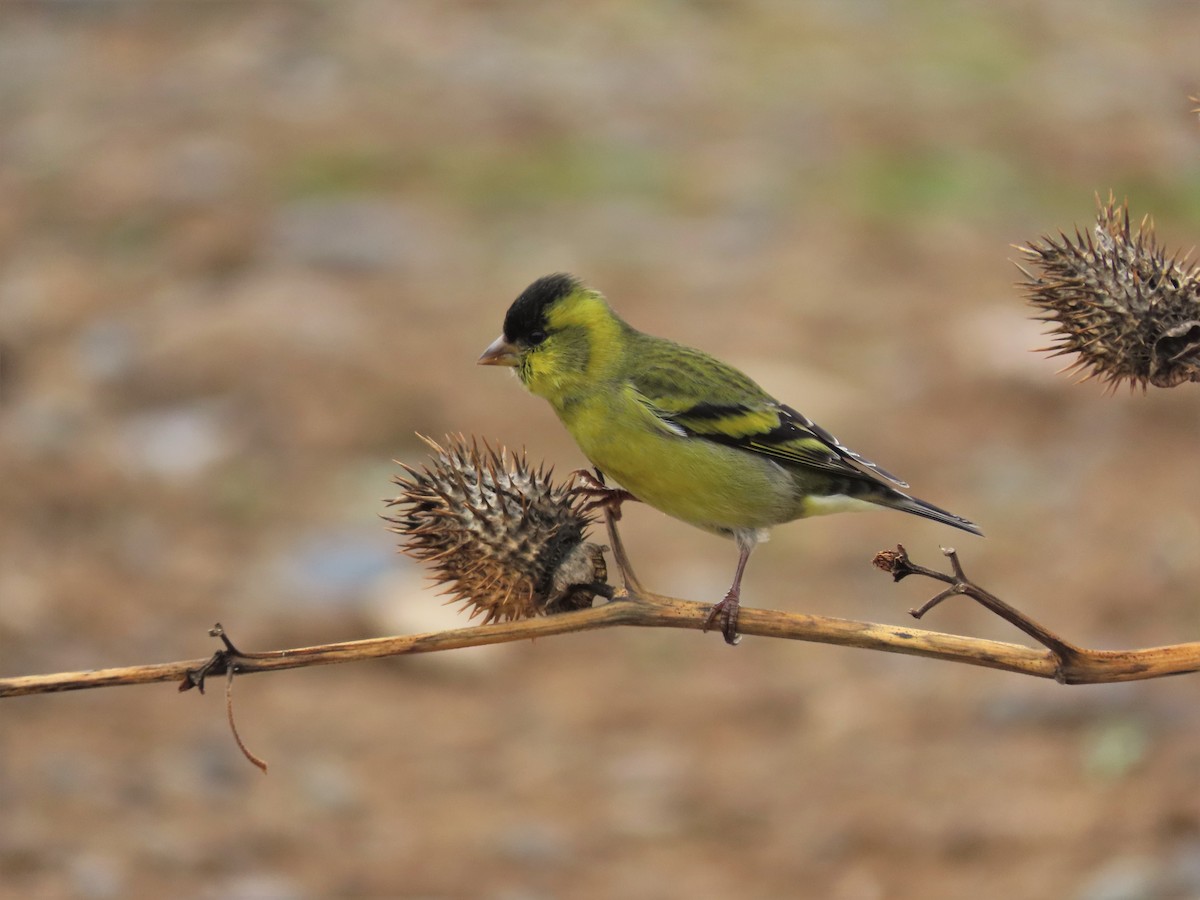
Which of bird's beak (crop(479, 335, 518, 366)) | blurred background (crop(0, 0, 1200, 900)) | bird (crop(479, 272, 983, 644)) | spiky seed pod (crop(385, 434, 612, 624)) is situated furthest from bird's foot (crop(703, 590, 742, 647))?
blurred background (crop(0, 0, 1200, 900))

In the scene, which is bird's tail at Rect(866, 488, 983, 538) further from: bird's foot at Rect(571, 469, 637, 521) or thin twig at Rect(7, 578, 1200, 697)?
thin twig at Rect(7, 578, 1200, 697)

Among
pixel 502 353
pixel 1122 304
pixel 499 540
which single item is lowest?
pixel 499 540

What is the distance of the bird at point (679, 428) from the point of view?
4984 millimetres

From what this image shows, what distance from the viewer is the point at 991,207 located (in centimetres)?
1248

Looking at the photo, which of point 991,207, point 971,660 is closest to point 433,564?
point 971,660

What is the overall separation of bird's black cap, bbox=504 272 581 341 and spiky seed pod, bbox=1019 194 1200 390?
1.90 metres

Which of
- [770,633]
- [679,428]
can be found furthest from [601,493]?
[770,633]

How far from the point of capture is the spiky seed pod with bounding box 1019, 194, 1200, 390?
3598mm

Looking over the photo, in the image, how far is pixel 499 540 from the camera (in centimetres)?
373

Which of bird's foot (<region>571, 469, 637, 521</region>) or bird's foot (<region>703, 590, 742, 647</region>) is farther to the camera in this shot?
bird's foot (<region>571, 469, 637, 521</region>)

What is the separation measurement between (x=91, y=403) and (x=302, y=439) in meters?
1.55

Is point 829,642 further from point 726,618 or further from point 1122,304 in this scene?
point 1122,304

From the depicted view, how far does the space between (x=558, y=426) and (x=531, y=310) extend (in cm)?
464

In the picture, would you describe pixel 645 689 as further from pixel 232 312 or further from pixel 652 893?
pixel 232 312
